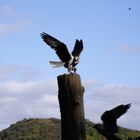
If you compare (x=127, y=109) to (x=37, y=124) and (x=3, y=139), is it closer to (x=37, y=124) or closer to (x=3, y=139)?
(x=3, y=139)

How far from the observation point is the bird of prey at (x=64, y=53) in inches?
454

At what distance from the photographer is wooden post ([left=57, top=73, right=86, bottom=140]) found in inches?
385

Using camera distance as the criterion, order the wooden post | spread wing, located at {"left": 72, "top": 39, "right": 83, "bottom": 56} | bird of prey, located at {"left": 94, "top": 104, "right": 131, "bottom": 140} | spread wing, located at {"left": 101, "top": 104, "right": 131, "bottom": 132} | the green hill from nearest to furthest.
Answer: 1. the wooden post
2. bird of prey, located at {"left": 94, "top": 104, "right": 131, "bottom": 140}
3. spread wing, located at {"left": 101, "top": 104, "right": 131, "bottom": 132}
4. spread wing, located at {"left": 72, "top": 39, "right": 83, "bottom": 56}
5. the green hill

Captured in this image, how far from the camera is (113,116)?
10.4 metres

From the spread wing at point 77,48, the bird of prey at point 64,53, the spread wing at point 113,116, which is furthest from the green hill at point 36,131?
the spread wing at point 113,116

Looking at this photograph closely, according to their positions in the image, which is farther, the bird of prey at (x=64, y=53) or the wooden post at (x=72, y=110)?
the bird of prey at (x=64, y=53)

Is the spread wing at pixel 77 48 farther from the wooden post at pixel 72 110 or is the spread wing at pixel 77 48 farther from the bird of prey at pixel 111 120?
the wooden post at pixel 72 110

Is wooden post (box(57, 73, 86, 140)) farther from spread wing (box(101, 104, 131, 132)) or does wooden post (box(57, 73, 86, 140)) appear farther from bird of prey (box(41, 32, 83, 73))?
bird of prey (box(41, 32, 83, 73))

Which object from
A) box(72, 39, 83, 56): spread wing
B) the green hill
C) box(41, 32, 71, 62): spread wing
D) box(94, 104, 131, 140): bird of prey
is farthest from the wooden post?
the green hill

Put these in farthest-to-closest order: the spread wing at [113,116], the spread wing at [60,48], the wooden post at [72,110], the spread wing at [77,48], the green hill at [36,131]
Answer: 1. the green hill at [36,131]
2. the spread wing at [77,48]
3. the spread wing at [60,48]
4. the spread wing at [113,116]
5. the wooden post at [72,110]

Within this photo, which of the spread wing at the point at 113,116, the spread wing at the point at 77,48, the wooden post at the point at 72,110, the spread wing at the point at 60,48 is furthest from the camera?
the spread wing at the point at 77,48

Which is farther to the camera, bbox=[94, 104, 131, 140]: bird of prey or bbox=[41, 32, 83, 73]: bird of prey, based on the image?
bbox=[41, 32, 83, 73]: bird of prey

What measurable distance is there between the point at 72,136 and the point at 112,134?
0.69 meters

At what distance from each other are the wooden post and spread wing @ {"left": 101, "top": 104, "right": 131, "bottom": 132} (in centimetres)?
74
